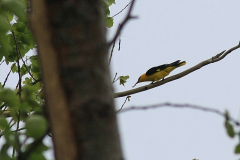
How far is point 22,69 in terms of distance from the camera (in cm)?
405

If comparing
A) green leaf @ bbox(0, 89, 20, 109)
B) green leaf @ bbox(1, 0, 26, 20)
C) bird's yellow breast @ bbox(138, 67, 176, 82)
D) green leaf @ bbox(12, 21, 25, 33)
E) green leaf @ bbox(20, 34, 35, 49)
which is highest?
bird's yellow breast @ bbox(138, 67, 176, 82)

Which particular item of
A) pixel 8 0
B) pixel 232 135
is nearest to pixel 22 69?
pixel 8 0

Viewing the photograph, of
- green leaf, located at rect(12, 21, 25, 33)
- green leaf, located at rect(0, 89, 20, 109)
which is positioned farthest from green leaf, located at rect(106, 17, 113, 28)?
green leaf, located at rect(0, 89, 20, 109)

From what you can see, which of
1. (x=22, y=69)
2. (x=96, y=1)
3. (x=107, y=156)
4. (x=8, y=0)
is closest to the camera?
(x=107, y=156)

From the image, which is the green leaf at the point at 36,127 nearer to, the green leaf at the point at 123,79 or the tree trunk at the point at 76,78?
the tree trunk at the point at 76,78

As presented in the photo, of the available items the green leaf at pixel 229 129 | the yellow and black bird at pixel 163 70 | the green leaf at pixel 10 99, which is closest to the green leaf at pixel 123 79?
the yellow and black bird at pixel 163 70

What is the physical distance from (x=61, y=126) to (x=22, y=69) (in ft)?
11.8

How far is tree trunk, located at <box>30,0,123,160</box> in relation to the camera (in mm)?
639

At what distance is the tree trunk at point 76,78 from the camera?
0.64 m

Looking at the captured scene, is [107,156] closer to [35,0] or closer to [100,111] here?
[100,111]

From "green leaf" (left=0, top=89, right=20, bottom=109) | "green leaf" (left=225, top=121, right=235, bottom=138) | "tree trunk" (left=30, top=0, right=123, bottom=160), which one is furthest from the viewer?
"green leaf" (left=225, top=121, right=235, bottom=138)

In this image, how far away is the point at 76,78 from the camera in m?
0.67

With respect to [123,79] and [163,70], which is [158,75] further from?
[123,79]

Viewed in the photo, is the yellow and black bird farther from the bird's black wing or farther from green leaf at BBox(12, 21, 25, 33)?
green leaf at BBox(12, 21, 25, 33)
